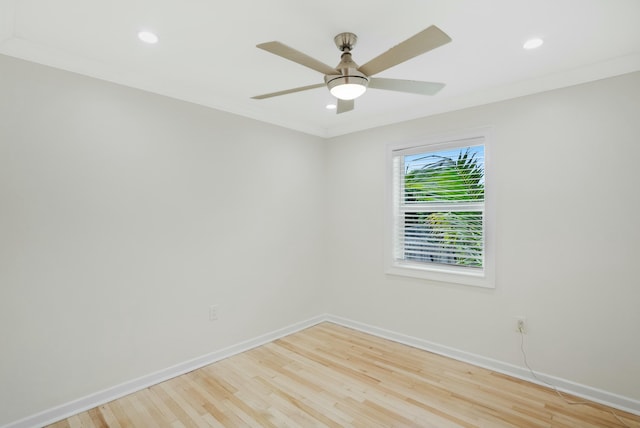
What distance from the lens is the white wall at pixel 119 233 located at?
2074 mm

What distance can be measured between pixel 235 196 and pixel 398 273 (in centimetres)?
194

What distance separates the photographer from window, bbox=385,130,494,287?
9.92 feet

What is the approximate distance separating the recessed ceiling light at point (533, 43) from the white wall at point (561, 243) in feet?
2.18

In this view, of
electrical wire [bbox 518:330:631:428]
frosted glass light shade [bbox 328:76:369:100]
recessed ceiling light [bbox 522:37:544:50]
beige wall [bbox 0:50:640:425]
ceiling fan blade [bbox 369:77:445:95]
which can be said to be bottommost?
electrical wire [bbox 518:330:631:428]

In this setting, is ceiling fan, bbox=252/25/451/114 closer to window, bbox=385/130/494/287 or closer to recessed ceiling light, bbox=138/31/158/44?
recessed ceiling light, bbox=138/31/158/44

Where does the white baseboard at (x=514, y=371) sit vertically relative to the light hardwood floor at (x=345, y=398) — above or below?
above

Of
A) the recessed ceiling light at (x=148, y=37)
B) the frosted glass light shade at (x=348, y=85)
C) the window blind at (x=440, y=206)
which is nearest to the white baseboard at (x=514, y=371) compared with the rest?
the window blind at (x=440, y=206)

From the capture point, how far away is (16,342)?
2.05 m

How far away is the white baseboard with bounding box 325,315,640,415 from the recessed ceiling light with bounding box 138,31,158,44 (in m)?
3.41

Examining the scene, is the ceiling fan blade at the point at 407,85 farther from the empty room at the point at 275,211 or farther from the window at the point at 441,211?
the window at the point at 441,211

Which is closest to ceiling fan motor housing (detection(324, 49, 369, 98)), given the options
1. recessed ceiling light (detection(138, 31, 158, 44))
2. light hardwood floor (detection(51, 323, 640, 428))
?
recessed ceiling light (detection(138, 31, 158, 44))

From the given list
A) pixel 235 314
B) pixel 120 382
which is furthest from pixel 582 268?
pixel 120 382

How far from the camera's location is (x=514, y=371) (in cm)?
275

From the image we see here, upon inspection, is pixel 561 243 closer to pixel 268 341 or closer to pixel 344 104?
pixel 344 104
